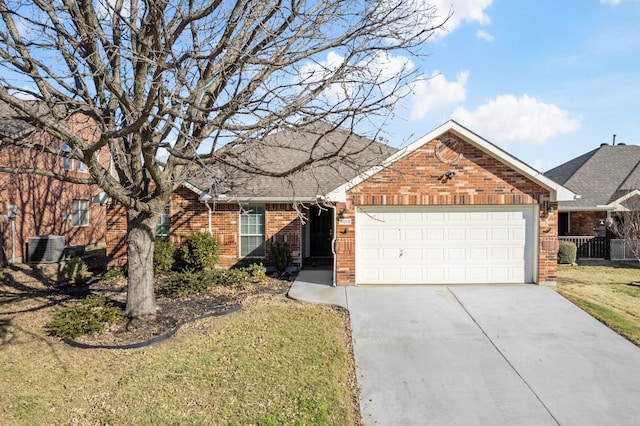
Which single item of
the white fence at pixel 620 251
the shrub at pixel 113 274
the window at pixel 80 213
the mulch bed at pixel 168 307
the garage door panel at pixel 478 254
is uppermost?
the window at pixel 80 213

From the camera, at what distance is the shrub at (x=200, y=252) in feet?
41.8

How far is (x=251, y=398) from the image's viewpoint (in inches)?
205

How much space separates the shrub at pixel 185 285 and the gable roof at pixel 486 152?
3.96 meters

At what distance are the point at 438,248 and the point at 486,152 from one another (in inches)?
110

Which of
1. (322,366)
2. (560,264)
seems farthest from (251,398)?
(560,264)

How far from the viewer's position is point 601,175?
19.2 m

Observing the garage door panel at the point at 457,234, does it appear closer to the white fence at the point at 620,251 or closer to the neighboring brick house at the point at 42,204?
the white fence at the point at 620,251

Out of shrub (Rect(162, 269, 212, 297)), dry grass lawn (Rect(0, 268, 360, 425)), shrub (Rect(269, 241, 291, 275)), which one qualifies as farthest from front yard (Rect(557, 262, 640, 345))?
shrub (Rect(162, 269, 212, 297))

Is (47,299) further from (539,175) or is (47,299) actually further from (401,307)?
(539,175)

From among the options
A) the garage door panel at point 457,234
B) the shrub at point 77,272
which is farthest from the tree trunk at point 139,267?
the garage door panel at point 457,234

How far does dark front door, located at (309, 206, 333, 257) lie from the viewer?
15680mm

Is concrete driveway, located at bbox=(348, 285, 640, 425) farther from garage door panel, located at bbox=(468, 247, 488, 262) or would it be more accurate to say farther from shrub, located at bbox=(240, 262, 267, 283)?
shrub, located at bbox=(240, 262, 267, 283)

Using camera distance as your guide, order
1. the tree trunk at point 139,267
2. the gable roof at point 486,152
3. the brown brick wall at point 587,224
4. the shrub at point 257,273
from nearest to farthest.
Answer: the tree trunk at point 139,267
the gable roof at point 486,152
the shrub at point 257,273
the brown brick wall at point 587,224

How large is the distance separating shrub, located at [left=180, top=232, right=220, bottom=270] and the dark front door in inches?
159
